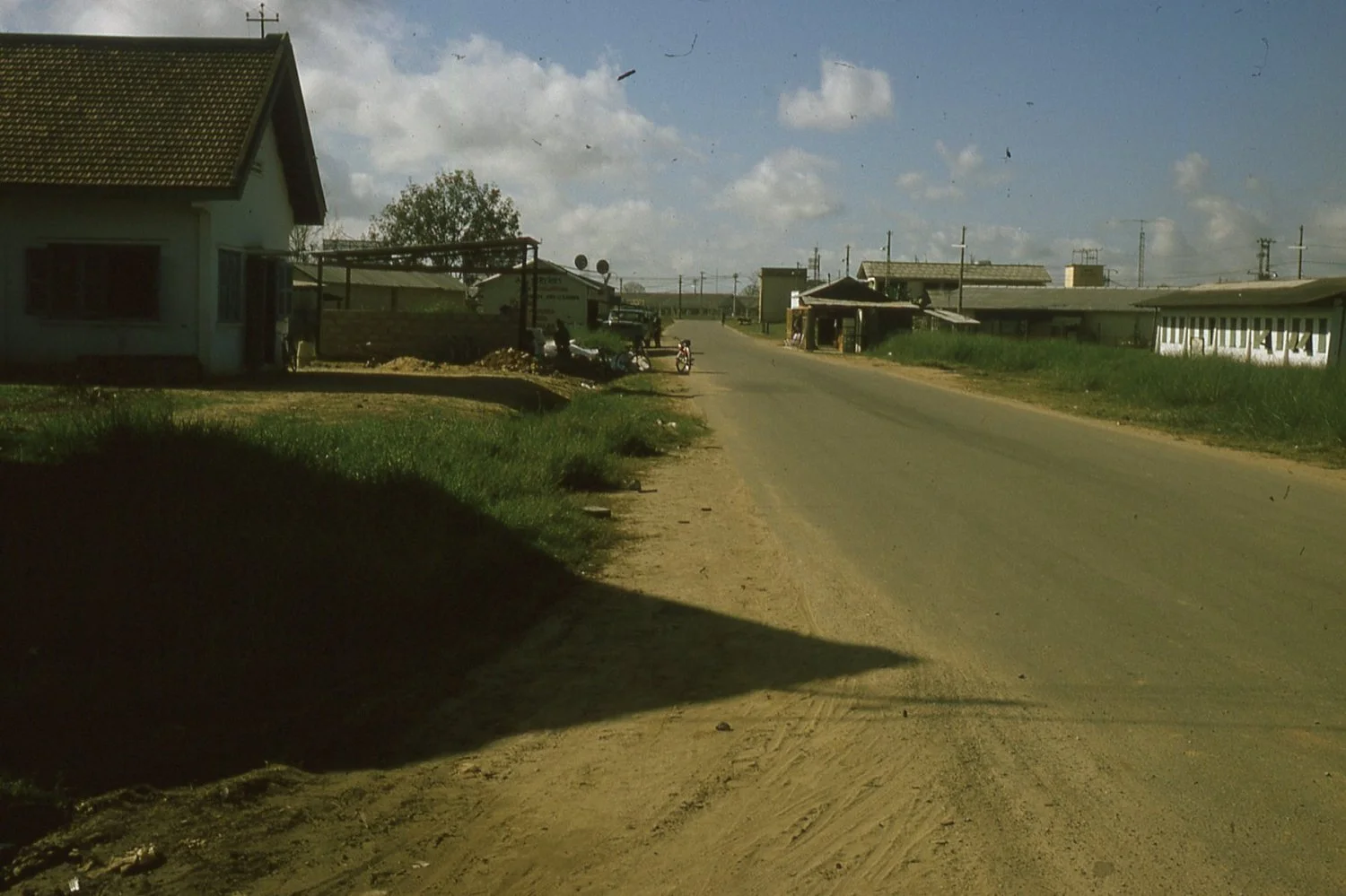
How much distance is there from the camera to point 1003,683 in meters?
6.73

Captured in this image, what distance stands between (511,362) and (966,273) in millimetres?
101127

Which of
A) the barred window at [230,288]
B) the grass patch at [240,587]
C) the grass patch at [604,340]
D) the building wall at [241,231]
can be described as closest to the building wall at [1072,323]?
the grass patch at [604,340]

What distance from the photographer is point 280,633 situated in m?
6.86

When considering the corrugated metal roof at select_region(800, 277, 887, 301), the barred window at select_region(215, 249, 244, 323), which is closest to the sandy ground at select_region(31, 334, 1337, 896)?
the barred window at select_region(215, 249, 244, 323)

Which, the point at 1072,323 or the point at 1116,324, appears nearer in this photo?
the point at 1072,323

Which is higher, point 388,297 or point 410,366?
point 388,297

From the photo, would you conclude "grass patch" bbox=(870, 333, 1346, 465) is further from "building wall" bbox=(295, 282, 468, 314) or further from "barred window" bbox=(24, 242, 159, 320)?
"building wall" bbox=(295, 282, 468, 314)

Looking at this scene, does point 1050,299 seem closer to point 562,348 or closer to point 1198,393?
point 562,348

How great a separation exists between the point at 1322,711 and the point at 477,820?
3942 mm

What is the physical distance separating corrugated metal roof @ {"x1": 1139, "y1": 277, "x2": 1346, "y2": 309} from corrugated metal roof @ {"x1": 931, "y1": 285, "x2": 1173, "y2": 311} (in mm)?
13004

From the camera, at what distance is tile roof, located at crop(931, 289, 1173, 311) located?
8225 centimetres

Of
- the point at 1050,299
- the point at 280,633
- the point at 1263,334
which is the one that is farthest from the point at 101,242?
the point at 1050,299

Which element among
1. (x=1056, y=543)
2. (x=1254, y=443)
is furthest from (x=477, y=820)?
(x=1254, y=443)

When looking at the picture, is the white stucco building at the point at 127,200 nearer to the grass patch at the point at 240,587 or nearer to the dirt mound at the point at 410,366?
the dirt mound at the point at 410,366
